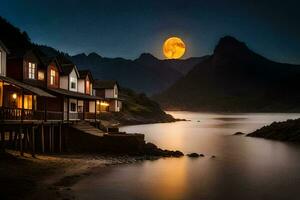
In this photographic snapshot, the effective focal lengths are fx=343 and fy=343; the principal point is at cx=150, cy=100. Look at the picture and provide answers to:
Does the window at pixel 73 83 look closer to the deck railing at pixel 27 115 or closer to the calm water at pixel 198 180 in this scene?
the deck railing at pixel 27 115

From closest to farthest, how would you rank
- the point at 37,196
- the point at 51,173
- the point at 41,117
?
1. the point at 37,196
2. the point at 51,173
3. the point at 41,117

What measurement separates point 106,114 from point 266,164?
51.1 m

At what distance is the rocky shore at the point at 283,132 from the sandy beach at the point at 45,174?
34695 millimetres

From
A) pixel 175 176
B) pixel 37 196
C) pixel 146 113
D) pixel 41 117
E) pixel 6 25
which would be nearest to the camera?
pixel 37 196

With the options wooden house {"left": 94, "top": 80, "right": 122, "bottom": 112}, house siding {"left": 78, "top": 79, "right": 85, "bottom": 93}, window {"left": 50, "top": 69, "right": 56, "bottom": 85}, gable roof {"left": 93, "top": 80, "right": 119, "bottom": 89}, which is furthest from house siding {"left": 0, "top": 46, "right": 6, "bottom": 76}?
gable roof {"left": 93, "top": 80, "right": 119, "bottom": 89}

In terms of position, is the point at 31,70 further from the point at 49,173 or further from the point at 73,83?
the point at 49,173

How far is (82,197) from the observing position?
18.4 metres

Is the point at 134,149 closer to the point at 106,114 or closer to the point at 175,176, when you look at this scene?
the point at 175,176

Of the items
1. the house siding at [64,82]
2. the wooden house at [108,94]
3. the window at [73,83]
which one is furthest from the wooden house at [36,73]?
the wooden house at [108,94]

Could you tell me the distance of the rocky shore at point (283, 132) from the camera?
5531 centimetres

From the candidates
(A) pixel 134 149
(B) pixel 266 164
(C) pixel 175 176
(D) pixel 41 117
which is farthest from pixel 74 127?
(B) pixel 266 164

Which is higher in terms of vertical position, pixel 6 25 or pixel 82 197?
pixel 6 25

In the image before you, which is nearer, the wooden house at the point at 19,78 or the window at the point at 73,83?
the wooden house at the point at 19,78

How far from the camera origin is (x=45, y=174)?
2228cm
